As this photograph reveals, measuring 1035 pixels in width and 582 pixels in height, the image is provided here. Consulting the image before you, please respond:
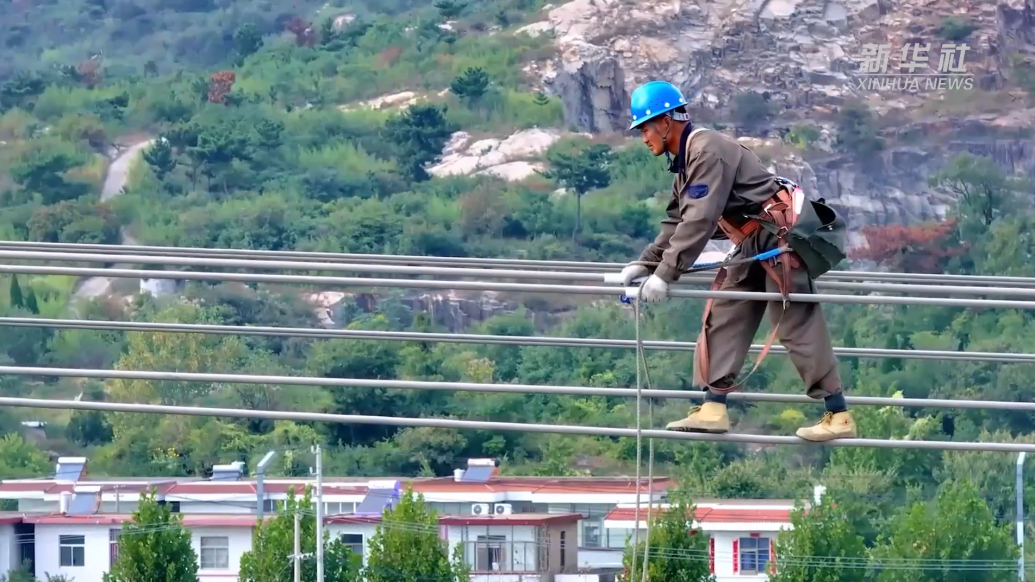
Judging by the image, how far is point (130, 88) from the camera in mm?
65812

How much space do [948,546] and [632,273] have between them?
19.1 meters

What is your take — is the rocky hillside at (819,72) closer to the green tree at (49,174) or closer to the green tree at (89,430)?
the green tree at (49,174)

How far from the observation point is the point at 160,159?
5756cm

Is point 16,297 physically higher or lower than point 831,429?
higher

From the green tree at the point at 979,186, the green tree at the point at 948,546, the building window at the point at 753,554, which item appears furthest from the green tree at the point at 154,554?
the green tree at the point at 979,186

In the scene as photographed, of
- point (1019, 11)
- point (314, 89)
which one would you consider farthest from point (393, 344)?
point (1019, 11)

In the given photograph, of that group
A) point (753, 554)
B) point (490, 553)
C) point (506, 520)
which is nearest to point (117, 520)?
point (490, 553)

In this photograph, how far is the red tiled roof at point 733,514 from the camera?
24681 millimetres

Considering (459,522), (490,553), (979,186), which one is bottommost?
(490,553)

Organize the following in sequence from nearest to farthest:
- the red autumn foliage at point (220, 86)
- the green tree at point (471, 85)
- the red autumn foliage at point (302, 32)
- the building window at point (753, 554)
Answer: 1. the building window at point (753, 554)
2. the green tree at point (471, 85)
3. the red autumn foliage at point (220, 86)
4. the red autumn foliage at point (302, 32)

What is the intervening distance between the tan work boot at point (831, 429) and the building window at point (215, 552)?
72.4 ft

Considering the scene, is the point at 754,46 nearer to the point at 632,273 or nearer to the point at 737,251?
the point at 737,251

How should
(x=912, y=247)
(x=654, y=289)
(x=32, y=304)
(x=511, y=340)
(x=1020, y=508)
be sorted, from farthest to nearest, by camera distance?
(x=912, y=247) < (x=32, y=304) < (x=1020, y=508) < (x=511, y=340) < (x=654, y=289)

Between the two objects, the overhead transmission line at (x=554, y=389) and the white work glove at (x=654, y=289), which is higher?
the white work glove at (x=654, y=289)
